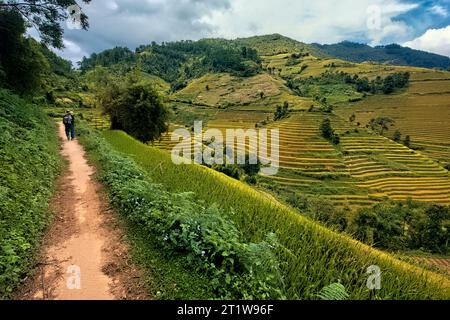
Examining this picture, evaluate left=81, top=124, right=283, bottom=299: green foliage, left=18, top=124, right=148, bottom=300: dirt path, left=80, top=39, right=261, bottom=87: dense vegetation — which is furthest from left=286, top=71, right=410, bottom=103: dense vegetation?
left=18, top=124, right=148, bottom=300: dirt path

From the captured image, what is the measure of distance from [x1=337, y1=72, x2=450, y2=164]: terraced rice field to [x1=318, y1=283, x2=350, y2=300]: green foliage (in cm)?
9170

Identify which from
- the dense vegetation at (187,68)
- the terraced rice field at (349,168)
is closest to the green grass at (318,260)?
the terraced rice field at (349,168)

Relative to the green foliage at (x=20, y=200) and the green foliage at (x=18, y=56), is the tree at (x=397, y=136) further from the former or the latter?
the green foliage at (x=20, y=200)

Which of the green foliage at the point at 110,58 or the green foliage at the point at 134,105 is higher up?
the green foliage at the point at 110,58

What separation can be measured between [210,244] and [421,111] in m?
129

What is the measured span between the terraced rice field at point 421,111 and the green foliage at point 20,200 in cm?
9229

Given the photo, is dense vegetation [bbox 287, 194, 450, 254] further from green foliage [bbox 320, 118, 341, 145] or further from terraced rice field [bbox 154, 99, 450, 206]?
green foliage [bbox 320, 118, 341, 145]

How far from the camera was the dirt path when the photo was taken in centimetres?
481

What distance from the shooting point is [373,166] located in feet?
243

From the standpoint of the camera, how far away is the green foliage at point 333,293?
183 inches

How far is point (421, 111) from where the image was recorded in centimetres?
11175

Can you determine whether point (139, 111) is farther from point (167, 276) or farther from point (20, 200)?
point (167, 276)

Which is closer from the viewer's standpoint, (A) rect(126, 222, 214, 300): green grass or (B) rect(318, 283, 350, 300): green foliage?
(B) rect(318, 283, 350, 300): green foliage

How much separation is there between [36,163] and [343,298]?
33.5ft
